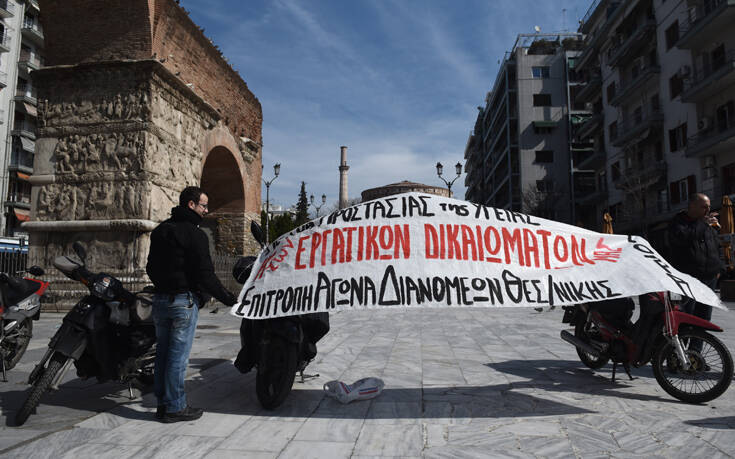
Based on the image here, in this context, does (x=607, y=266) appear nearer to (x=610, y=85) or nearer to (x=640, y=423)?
(x=640, y=423)

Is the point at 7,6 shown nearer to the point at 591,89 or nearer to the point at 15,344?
the point at 15,344

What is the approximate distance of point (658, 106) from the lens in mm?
28672

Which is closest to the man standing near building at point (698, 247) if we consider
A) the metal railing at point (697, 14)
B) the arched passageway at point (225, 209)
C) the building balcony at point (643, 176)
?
the arched passageway at point (225, 209)

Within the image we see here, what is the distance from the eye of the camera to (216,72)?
15.4m

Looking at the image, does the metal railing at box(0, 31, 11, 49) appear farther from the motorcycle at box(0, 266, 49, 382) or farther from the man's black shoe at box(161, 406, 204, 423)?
the man's black shoe at box(161, 406, 204, 423)

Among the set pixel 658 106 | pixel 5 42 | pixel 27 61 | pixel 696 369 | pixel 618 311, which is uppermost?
pixel 5 42

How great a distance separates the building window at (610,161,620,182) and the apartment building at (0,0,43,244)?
44820 mm

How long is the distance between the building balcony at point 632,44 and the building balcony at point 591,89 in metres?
2.39

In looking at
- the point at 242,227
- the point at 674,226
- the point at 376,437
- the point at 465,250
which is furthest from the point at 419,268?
the point at 242,227

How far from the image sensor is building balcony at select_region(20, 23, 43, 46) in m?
38.2

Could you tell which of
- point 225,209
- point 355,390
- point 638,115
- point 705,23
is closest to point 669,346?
point 355,390

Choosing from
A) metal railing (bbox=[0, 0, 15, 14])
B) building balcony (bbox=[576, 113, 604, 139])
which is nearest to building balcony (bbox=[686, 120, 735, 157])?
building balcony (bbox=[576, 113, 604, 139])

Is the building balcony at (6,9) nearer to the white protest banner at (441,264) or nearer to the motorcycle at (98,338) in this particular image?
the motorcycle at (98,338)

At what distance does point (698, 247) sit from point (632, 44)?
3142 centimetres
